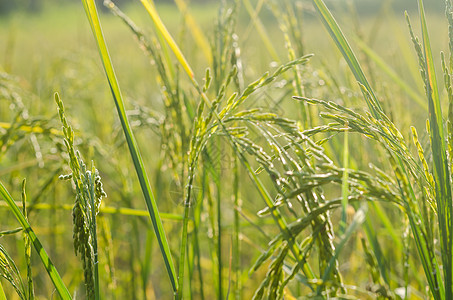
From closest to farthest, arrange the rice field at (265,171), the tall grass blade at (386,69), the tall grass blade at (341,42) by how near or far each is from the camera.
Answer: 1. the rice field at (265,171)
2. the tall grass blade at (341,42)
3. the tall grass blade at (386,69)

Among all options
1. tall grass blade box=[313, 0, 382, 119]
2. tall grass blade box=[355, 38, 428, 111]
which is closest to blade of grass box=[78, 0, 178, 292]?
tall grass blade box=[313, 0, 382, 119]

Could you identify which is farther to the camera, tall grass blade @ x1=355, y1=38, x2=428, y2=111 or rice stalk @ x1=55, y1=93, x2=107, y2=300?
tall grass blade @ x1=355, y1=38, x2=428, y2=111

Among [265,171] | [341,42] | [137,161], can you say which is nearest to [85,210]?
[137,161]

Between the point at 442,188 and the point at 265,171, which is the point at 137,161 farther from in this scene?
the point at 442,188

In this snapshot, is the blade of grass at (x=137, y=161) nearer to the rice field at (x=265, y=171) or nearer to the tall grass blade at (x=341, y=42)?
the rice field at (x=265, y=171)

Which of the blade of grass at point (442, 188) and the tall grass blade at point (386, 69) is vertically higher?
the tall grass blade at point (386, 69)

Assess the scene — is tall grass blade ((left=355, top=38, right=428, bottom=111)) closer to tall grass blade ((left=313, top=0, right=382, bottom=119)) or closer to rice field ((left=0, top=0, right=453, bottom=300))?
rice field ((left=0, top=0, right=453, bottom=300))

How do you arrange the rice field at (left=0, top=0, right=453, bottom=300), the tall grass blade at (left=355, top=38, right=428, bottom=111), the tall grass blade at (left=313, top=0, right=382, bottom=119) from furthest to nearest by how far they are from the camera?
the tall grass blade at (left=355, top=38, right=428, bottom=111) → the tall grass blade at (left=313, top=0, right=382, bottom=119) → the rice field at (left=0, top=0, right=453, bottom=300)

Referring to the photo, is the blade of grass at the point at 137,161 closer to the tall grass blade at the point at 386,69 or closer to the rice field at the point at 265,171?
the rice field at the point at 265,171

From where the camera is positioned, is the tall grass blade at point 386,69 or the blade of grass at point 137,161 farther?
the tall grass blade at point 386,69

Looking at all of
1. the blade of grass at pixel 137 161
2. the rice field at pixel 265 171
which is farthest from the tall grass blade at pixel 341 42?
the blade of grass at pixel 137 161

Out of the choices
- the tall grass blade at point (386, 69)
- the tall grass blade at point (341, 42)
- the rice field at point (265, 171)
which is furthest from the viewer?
the tall grass blade at point (386, 69)

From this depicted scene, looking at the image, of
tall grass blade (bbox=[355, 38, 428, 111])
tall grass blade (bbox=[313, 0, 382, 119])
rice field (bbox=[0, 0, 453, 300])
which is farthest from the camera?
tall grass blade (bbox=[355, 38, 428, 111])

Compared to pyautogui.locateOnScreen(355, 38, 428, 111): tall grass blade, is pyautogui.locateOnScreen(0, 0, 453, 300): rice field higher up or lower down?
lower down
